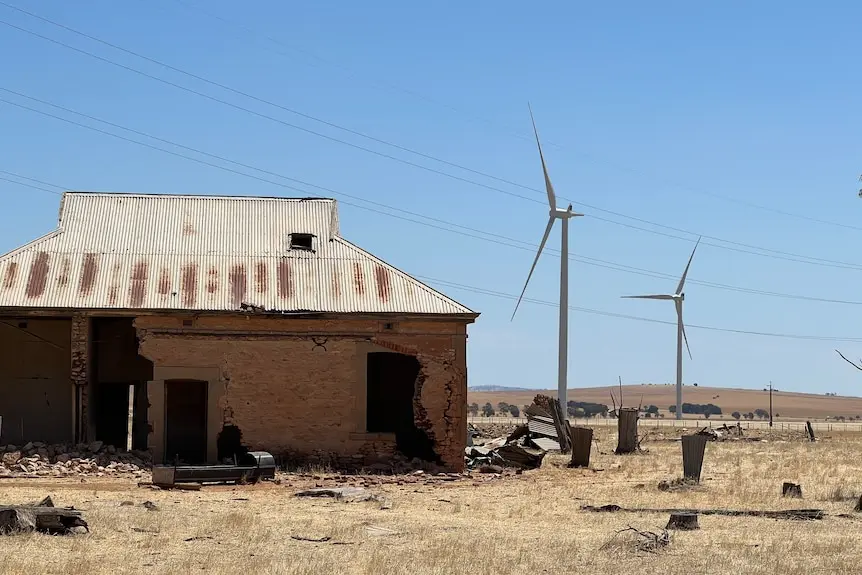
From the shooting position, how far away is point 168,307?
25.5m

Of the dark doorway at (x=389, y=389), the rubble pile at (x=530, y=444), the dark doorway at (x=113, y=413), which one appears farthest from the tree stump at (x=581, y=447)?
the dark doorway at (x=113, y=413)

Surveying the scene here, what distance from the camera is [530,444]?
3070cm

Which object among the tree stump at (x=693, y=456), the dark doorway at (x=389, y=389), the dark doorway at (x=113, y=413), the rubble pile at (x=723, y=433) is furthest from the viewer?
the rubble pile at (x=723, y=433)

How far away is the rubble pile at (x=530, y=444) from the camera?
28500 mm

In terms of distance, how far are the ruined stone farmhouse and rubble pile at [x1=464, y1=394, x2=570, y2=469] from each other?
226cm

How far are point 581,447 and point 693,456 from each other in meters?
5.04

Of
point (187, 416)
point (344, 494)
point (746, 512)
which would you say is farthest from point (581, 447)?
point (746, 512)

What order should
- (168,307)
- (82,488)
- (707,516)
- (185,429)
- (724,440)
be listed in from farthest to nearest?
(724,440) < (185,429) < (168,307) < (82,488) < (707,516)

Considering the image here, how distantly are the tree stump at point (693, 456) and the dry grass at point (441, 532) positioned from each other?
20.6 inches

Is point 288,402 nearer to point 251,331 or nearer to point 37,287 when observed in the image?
point 251,331

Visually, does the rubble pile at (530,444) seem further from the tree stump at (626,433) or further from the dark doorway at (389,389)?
the dark doorway at (389,389)

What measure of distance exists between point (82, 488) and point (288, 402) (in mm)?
5675

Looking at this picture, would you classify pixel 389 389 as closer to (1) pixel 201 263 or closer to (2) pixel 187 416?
(2) pixel 187 416

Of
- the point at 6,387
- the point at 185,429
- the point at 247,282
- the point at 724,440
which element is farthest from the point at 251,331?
the point at 724,440
